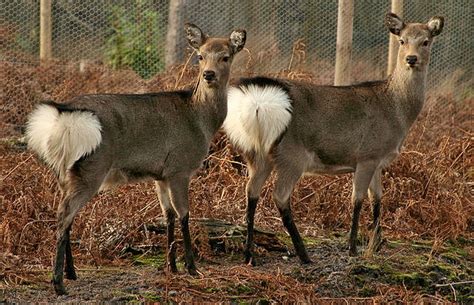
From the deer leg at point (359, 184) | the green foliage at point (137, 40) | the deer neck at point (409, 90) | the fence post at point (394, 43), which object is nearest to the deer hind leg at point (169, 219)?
the deer leg at point (359, 184)

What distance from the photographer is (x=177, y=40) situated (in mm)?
14125

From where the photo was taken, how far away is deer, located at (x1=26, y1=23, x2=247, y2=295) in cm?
721

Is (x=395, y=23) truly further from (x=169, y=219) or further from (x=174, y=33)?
(x=174, y=33)

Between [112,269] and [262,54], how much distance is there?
6038mm

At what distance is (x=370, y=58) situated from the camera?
14797mm

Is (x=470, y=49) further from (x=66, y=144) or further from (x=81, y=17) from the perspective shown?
(x=66, y=144)

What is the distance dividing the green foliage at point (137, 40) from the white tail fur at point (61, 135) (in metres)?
6.31

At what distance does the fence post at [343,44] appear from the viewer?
12.8 meters

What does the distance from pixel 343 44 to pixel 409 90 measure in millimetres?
3524

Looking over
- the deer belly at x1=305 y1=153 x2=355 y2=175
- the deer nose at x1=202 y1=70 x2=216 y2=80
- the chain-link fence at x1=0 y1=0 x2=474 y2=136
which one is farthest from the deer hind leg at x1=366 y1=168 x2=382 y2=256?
the chain-link fence at x1=0 y1=0 x2=474 y2=136

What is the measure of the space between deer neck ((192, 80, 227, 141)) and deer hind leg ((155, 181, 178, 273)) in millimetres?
566

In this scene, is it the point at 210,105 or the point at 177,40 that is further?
the point at 177,40

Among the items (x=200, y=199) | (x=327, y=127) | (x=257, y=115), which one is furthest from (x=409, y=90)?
(x=200, y=199)

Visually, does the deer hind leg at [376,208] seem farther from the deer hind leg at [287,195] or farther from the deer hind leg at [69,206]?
the deer hind leg at [69,206]
